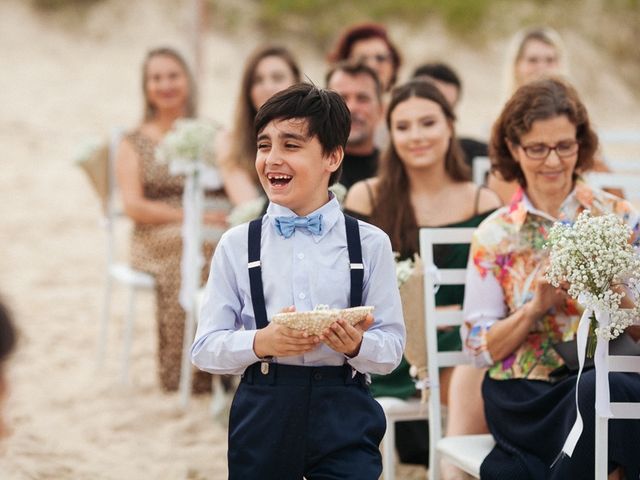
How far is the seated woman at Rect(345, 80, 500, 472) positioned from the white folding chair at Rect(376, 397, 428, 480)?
0.21 meters

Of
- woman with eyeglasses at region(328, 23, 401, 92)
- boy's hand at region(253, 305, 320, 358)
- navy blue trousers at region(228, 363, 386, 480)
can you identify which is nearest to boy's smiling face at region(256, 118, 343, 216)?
boy's hand at region(253, 305, 320, 358)

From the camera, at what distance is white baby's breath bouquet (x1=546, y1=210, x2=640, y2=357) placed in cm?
306

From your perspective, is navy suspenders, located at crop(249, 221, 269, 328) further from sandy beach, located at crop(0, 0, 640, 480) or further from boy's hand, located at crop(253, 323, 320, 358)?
sandy beach, located at crop(0, 0, 640, 480)

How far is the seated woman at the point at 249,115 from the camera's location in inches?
255

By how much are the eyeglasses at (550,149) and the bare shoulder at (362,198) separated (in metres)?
1.04

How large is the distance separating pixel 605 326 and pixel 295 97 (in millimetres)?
1165

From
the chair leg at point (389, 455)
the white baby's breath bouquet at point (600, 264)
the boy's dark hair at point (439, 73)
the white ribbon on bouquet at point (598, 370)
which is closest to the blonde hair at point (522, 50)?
the boy's dark hair at point (439, 73)

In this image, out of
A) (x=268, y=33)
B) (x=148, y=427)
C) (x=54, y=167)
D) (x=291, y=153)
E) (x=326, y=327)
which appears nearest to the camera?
(x=326, y=327)

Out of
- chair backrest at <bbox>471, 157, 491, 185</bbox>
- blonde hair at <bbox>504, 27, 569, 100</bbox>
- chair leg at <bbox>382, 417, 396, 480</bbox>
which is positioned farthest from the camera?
blonde hair at <bbox>504, 27, 569, 100</bbox>

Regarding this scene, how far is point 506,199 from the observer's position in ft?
17.7

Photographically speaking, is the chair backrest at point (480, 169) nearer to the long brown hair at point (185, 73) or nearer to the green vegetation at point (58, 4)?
the long brown hair at point (185, 73)

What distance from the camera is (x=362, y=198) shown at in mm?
4789

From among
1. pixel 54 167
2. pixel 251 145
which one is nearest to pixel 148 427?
pixel 251 145

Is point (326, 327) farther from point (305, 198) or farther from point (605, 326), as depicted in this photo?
point (605, 326)
